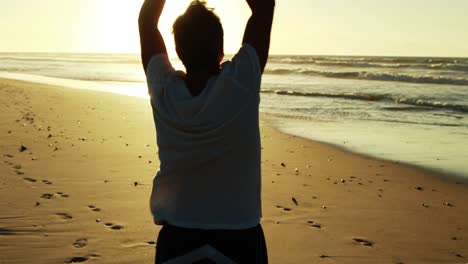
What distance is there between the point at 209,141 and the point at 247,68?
240mm

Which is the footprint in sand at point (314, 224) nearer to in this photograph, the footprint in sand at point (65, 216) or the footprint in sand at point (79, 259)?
the footprint in sand at point (79, 259)

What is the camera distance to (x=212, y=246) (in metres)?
1.73

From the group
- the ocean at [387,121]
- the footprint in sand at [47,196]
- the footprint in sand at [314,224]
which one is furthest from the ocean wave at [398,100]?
the footprint in sand at [47,196]

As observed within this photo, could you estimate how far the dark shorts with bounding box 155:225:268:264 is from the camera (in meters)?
1.72

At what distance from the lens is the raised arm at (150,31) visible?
1.85m

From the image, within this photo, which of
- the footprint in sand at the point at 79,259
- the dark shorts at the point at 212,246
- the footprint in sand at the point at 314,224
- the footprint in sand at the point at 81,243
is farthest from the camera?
the footprint in sand at the point at 314,224

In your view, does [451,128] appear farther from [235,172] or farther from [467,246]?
[235,172]

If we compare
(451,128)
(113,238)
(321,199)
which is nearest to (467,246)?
(321,199)

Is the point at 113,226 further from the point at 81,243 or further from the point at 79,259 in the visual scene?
the point at 79,259

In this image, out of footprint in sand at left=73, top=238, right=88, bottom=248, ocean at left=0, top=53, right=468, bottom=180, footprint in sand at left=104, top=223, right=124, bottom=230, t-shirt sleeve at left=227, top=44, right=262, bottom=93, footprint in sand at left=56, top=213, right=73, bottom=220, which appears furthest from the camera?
ocean at left=0, top=53, right=468, bottom=180

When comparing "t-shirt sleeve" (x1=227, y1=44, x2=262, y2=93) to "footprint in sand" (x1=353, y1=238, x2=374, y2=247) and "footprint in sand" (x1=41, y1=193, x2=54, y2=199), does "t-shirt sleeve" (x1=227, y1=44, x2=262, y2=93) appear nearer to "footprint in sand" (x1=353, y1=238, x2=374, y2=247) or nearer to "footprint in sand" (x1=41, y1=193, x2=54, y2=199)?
"footprint in sand" (x1=353, y1=238, x2=374, y2=247)

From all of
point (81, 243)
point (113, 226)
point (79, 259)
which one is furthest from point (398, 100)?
point (79, 259)

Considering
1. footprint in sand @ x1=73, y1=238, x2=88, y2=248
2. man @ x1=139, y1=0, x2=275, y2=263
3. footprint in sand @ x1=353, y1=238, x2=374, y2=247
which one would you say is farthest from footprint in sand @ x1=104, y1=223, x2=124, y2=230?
man @ x1=139, y1=0, x2=275, y2=263

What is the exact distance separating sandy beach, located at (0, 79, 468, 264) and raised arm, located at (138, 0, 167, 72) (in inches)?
112
